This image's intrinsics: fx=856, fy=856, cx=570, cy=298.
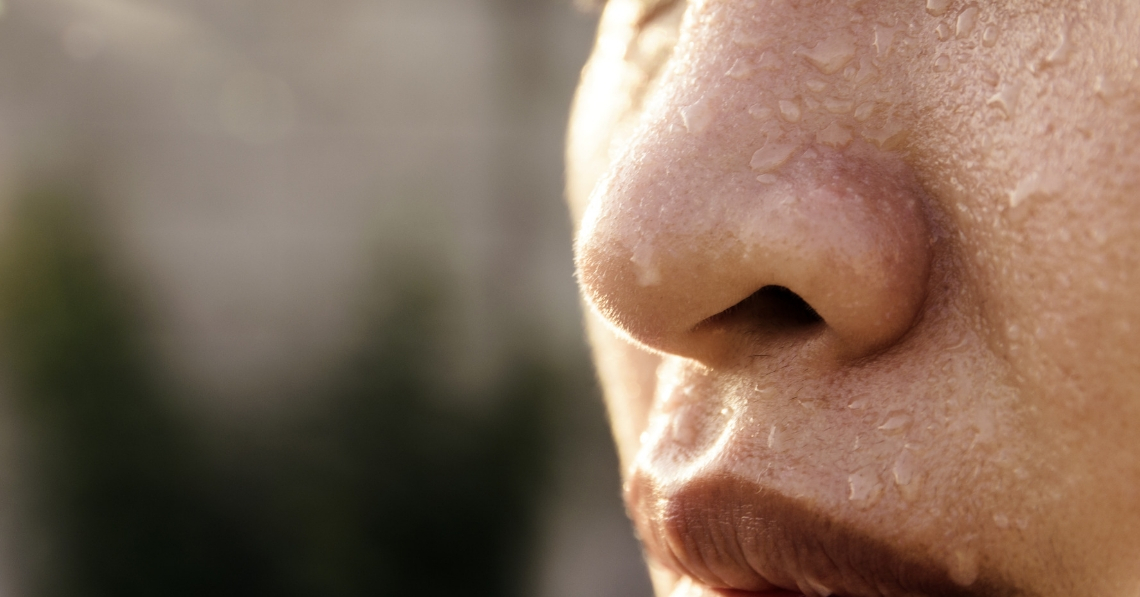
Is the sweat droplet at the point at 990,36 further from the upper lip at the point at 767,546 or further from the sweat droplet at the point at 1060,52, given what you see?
the upper lip at the point at 767,546

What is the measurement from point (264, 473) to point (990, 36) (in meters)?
3.21

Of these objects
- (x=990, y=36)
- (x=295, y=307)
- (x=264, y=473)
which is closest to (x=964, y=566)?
(x=990, y=36)

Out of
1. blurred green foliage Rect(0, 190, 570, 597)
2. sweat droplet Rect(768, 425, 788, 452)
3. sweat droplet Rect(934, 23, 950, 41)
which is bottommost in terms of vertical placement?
blurred green foliage Rect(0, 190, 570, 597)

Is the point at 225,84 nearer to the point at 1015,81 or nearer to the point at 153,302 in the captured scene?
the point at 153,302

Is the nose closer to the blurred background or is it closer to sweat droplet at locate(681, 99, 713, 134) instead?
sweat droplet at locate(681, 99, 713, 134)

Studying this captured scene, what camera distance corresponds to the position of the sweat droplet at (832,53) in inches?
18.1

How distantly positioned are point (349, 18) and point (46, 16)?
47.3 inches

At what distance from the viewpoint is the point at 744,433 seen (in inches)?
19.0

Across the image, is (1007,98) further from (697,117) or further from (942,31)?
(697,117)

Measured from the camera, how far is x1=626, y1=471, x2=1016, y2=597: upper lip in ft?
1.51

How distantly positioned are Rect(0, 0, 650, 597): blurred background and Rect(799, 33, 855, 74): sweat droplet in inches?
109

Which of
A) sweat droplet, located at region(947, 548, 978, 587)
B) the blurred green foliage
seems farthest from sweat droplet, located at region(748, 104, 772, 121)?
the blurred green foliage

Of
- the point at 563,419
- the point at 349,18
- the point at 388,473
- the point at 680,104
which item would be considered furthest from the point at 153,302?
the point at 680,104

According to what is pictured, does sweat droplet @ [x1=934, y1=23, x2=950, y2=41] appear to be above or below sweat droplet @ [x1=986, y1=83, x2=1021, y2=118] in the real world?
above
